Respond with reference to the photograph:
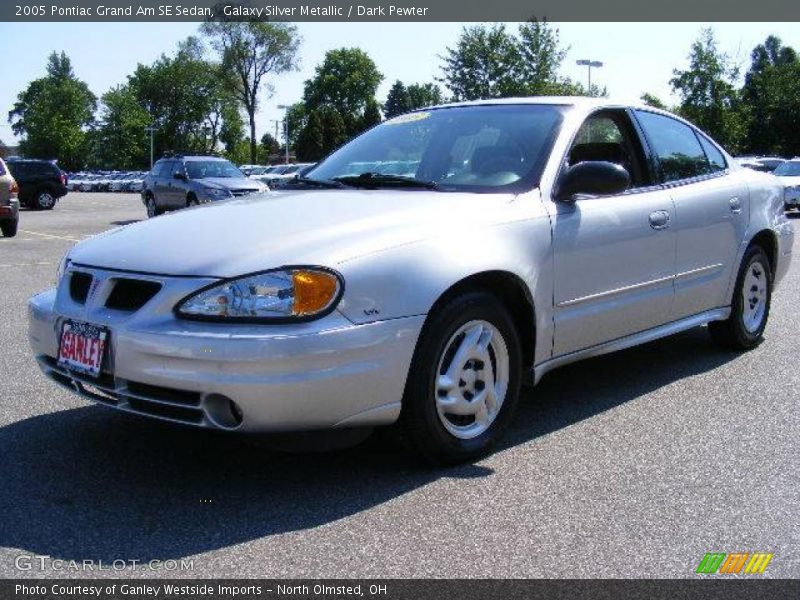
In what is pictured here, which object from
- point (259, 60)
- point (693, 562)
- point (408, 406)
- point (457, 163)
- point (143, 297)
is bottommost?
point (693, 562)

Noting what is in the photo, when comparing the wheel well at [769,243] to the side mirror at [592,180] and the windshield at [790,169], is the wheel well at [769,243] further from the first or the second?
the windshield at [790,169]

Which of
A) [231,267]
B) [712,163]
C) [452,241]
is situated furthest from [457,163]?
[712,163]

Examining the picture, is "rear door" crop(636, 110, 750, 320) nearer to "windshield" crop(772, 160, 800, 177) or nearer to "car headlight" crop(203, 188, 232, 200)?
"car headlight" crop(203, 188, 232, 200)

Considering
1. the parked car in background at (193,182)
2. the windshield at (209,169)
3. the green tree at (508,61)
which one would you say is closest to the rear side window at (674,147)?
the parked car in background at (193,182)

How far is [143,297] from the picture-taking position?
11.4 feet

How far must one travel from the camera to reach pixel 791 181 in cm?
2161

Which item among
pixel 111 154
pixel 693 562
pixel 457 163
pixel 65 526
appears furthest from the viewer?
pixel 111 154

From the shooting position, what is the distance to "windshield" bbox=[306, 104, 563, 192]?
14.4ft

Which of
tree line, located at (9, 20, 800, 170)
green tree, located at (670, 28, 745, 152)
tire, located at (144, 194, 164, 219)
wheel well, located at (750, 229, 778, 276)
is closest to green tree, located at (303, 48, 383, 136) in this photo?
tree line, located at (9, 20, 800, 170)

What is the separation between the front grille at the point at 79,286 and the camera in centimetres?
371

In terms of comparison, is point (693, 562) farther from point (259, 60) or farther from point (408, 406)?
point (259, 60)

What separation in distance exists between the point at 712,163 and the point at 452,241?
2.71 meters

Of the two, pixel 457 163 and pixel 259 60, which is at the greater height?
pixel 259 60

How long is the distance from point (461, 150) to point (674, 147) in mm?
1506
